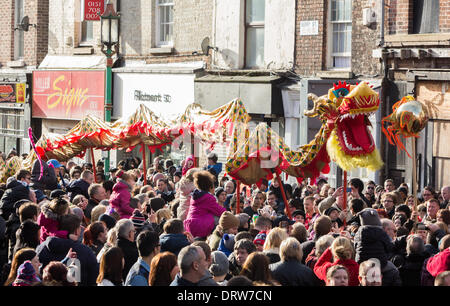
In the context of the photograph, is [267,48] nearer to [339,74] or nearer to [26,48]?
[339,74]

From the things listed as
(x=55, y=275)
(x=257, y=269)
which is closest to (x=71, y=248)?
(x=55, y=275)

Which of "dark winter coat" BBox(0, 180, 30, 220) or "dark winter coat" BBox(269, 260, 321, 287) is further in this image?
"dark winter coat" BBox(0, 180, 30, 220)

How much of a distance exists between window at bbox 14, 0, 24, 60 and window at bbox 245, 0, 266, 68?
10.3 meters

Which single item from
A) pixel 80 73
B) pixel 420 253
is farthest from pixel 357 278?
pixel 80 73

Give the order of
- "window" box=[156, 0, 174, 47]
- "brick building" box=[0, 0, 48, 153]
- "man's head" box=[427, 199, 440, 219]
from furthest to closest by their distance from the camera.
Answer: "brick building" box=[0, 0, 48, 153], "window" box=[156, 0, 174, 47], "man's head" box=[427, 199, 440, 219]

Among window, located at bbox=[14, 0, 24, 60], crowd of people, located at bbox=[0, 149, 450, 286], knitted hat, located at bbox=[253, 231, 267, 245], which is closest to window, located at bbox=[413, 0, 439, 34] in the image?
crowd of people, located at bbox=[0, 149, 450, 286]

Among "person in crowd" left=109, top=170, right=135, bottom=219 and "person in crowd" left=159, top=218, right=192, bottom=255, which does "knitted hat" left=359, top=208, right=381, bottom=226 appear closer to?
"person in crowd" left=159, top=218, right=192, bottom=255

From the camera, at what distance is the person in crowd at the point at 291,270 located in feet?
24.0

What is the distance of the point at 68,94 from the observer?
2570 cm

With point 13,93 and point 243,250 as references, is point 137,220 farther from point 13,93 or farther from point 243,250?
point 13,93

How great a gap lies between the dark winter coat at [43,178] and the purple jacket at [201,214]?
13.9 feet

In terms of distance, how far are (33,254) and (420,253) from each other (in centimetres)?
369

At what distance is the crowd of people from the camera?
6.99 metres

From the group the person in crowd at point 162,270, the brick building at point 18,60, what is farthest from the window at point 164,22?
the person in crowd at point 162,270
